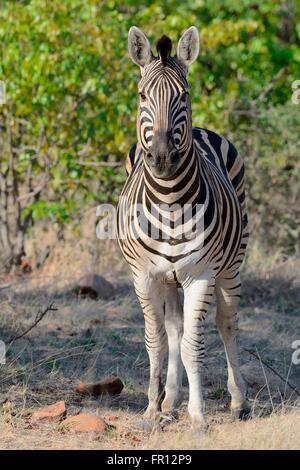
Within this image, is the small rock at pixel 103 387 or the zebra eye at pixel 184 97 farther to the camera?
the small rock at pixel 103 387

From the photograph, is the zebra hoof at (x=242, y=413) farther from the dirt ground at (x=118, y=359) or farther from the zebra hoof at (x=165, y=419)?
the zebra hoof at (x=165, y=419)

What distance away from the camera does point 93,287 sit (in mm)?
9133

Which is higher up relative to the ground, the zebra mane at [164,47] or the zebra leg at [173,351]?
the zebra mane at [164,47]

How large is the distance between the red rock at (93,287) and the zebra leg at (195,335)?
3.60 m

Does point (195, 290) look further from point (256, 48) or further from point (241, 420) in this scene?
point (256, 48)

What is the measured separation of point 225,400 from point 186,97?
92.3 inches

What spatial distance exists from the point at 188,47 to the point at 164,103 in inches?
24.2

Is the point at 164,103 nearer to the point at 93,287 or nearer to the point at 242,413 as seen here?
the point at 242,413

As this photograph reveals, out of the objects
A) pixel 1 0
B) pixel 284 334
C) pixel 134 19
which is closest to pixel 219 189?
pixel 284 334

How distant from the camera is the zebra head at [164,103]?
16.9 ft

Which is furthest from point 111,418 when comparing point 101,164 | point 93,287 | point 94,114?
point 94,114

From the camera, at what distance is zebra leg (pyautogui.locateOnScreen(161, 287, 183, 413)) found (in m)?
5.98

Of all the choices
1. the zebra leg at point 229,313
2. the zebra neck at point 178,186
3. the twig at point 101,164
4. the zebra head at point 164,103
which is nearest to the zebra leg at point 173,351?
the zebra leg at point 229,313

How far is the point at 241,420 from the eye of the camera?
605 centimetres
